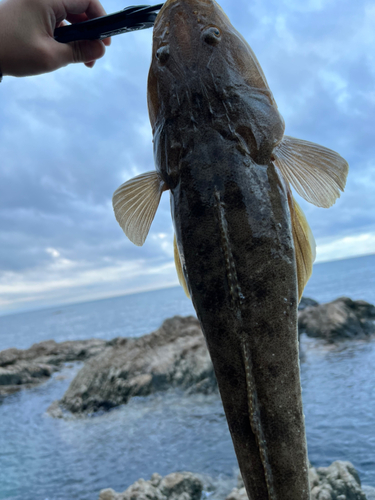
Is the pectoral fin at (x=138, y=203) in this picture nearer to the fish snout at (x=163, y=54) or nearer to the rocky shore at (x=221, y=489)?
the fish snout at (x=163, y=54)

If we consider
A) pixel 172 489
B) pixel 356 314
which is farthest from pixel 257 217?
pixel 356 314

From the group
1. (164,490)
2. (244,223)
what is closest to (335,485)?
(164,490)

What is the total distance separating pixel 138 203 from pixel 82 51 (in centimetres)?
153

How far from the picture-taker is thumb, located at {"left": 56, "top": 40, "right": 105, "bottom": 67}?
3.22m

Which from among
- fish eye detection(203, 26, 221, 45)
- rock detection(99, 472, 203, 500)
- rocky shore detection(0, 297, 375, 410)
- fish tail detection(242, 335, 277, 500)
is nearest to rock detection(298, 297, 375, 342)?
rocky shore detection(0, 297, 375, 410)

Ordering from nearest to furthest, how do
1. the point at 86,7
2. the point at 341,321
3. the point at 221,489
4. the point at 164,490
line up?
the point at 86,7 → the point at 164,490 → the point at 221,489 → the point at 341,321

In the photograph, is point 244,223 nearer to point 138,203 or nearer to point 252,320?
point 252,320

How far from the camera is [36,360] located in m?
23.1

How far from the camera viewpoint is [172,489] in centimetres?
640

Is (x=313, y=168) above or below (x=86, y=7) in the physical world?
below

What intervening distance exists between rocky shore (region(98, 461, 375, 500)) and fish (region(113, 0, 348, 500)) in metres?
4.01

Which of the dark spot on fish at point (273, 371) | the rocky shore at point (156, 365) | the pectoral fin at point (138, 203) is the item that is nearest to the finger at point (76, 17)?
the pectoral fin at point (138, 203)

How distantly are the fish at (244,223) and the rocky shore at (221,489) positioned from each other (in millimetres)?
4007

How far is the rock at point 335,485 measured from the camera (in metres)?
5.52
